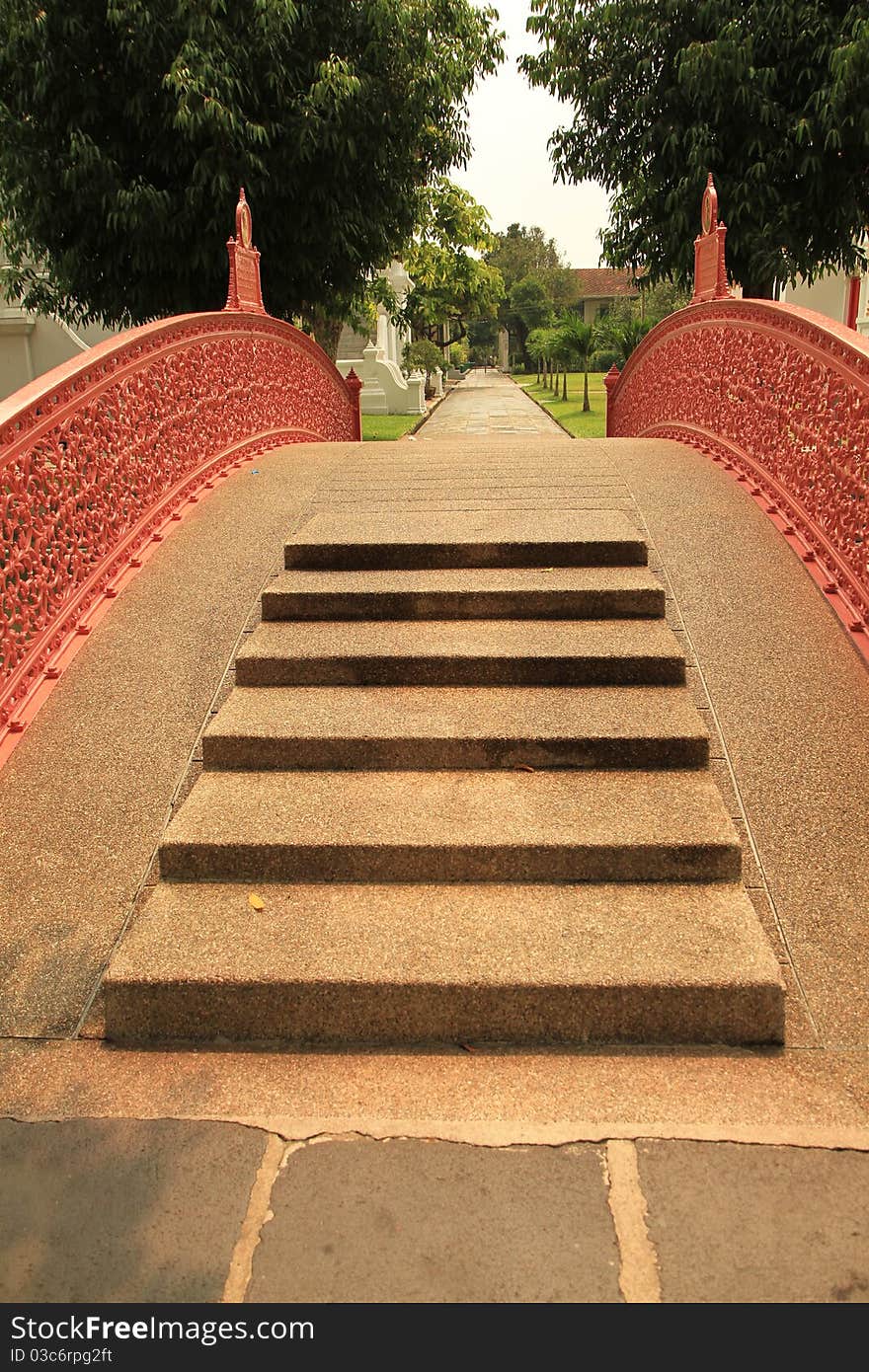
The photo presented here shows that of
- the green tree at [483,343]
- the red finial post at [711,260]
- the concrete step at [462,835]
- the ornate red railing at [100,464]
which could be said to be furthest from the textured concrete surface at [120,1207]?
the green tree at [483,343]

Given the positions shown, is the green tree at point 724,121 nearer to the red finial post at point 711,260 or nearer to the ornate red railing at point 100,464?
the red finial post at point 711,260

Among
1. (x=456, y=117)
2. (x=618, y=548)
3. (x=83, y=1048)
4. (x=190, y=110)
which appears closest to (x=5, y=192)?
(x=190, y=110)

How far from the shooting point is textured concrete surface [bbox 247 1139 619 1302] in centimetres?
198

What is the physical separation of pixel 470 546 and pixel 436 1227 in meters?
3.26

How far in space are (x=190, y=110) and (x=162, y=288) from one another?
2.50m

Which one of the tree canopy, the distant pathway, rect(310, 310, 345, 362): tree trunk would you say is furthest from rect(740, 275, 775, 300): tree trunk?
the tree canopy

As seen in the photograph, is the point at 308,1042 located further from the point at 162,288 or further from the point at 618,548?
the point at 162,288

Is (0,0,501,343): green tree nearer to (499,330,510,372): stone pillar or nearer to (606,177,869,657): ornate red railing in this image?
(606,177,869,657): ornate red railing

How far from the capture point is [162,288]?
40.4 feet

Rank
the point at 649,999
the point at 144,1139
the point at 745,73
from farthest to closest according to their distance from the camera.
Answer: the point at 745,73 → the point at 649,999 → the point at 144,1139

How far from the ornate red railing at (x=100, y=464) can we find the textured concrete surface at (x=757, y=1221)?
9.84 ft

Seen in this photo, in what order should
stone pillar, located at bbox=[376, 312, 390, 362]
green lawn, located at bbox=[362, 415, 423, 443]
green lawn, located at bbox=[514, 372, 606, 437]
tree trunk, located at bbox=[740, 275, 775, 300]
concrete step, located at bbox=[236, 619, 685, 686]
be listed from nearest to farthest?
concrete step, located at bbox=[236, 619, 685, 686], tree trunk, located at bbox=[740, 275, 775, 300], green lawn, located at bbox=[362, 415, 423, 443], green lawn, located at bbox=[514, 372, 606, 437], stone pillar, located at bbox=[376, 312, 390, 362]

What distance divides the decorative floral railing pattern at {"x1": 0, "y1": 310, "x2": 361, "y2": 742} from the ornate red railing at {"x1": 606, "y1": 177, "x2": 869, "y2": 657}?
3.68 metres

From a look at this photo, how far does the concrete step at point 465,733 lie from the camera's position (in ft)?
11.7
